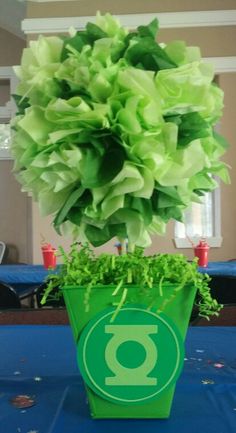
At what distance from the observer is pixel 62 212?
1.74 ft

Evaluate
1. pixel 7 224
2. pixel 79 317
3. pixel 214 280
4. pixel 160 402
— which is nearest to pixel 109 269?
pixel 79 317

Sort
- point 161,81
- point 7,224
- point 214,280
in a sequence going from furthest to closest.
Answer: point 7,224
point 214,280
point 161,81

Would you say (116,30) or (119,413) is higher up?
(116,30)

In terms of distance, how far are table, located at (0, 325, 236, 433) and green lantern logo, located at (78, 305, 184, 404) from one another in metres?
0.04

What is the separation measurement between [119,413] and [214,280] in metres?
1.36

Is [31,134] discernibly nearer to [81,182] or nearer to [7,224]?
[81,182]

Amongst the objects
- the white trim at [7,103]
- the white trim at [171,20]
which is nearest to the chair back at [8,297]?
the white trim at [171,20]

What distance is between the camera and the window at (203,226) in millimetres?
4445

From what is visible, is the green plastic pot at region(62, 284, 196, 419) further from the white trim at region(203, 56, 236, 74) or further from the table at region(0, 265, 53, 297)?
the white trim at region(203, 56, 236, 74)

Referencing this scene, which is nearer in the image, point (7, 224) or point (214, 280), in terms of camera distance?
point (214, 280)

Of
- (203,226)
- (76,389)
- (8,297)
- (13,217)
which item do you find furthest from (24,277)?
(13,217)

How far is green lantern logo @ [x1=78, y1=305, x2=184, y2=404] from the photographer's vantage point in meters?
0.56

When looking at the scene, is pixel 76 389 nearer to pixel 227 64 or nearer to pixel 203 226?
pixel 203 226

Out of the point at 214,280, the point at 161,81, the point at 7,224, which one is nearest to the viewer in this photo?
the point at 161,81
